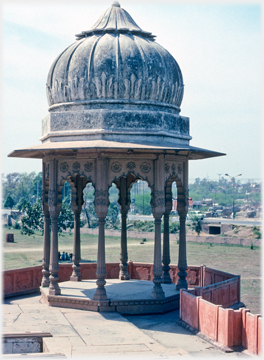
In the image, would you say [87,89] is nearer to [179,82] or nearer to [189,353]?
[179,82]

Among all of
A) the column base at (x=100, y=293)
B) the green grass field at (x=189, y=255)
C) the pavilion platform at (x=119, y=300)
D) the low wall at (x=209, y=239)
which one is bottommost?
the green grass field at (x=189, y=255)

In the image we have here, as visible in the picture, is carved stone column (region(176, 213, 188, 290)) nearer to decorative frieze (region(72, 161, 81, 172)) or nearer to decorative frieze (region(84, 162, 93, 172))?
decorative frieze (region(84, 162, 93, 172))

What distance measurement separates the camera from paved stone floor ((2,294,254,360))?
33.9 ft

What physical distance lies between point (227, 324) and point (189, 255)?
80.8 ft

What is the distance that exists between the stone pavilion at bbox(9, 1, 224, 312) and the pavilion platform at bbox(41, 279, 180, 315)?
0.76 ft

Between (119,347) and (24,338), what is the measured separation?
2.09 m

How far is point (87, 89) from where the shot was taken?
48.2 ft

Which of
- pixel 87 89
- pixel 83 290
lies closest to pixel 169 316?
pixel 83 290

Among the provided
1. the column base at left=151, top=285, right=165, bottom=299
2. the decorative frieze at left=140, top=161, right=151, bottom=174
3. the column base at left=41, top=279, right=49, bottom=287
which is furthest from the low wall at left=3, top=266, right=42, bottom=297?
the decorative frieze at left=140, top=161, right=151, bottom=174

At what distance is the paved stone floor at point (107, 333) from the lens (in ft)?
33.9

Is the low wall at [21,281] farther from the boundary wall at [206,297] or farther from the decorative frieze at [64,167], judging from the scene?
the decorative frieze at [64,167]

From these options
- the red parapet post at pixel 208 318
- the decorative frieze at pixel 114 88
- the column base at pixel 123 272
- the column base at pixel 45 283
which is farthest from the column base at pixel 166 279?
the decorative frieze at pixel 114 88

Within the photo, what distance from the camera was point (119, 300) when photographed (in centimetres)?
1418

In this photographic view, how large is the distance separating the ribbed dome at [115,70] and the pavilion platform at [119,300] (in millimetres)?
5793
